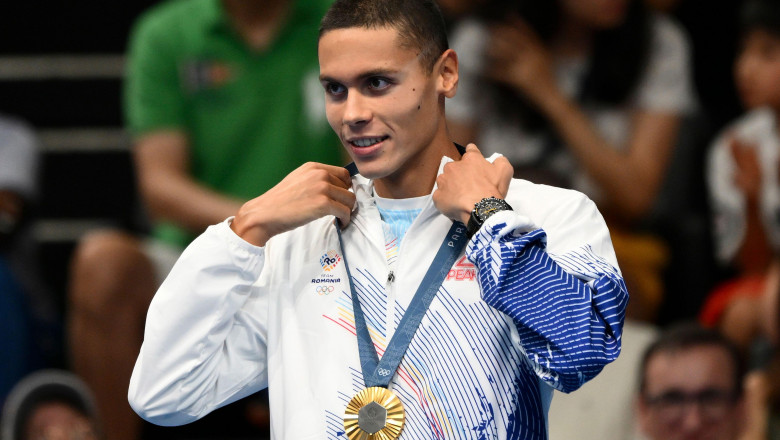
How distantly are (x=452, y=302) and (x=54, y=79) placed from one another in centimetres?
446

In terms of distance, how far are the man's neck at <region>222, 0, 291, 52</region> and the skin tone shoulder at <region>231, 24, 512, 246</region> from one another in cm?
250

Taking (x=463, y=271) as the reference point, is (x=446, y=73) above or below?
above

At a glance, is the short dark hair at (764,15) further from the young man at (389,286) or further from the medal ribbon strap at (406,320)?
the medal ribbon strap at (406,320)

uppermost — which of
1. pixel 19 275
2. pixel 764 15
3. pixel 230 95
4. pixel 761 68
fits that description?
pixel 764 15

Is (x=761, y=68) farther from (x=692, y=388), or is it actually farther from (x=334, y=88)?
(x=334, y=88)

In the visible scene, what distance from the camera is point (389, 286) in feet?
9.36

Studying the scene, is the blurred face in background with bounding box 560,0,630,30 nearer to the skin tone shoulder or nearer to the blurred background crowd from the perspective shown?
the blurred background crowd

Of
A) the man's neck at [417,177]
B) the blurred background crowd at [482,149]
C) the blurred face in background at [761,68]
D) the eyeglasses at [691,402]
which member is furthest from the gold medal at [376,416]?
the blurred face in background at [761,68]

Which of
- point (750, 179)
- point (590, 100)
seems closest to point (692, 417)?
point (750, 179)

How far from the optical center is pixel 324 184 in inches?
114

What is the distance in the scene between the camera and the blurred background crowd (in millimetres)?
5031

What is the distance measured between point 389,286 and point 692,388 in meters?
1.98

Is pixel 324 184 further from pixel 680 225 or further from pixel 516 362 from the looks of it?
pixel 680 225

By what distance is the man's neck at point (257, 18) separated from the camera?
530 centimetres
